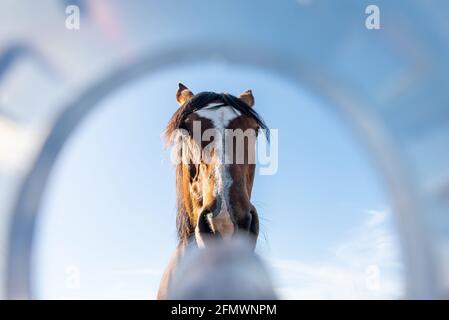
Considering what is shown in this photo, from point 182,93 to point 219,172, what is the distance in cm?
95

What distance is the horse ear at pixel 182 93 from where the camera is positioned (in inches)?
114

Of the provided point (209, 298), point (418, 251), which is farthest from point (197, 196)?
point (418, 251)

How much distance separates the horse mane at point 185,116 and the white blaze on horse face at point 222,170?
4cm

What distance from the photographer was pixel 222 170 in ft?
6.98

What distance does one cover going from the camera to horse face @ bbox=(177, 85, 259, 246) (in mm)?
2021

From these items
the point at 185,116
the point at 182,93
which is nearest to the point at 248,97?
the point at 182,93

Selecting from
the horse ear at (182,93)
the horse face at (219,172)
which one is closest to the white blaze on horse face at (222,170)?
the horse face at (219,172)

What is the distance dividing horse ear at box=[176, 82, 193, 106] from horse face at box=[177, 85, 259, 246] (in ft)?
1.52

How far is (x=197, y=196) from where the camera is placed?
2.24 meters

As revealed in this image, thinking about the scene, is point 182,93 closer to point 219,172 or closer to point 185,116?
point 185,116

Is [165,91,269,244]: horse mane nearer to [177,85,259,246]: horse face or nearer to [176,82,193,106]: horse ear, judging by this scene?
[177,85,259,246]: horse face

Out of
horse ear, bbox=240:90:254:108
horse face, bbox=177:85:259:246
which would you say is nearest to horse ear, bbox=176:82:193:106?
horse ear, bbox=240:90:254:108
